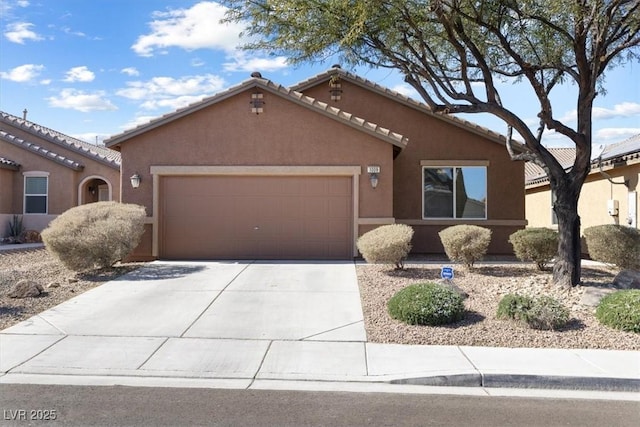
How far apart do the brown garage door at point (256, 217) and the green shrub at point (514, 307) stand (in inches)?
245

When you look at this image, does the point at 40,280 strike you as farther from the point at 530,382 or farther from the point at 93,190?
the point at 93,190

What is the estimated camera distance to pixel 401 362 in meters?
6.96

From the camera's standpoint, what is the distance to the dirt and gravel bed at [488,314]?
782 centimetres

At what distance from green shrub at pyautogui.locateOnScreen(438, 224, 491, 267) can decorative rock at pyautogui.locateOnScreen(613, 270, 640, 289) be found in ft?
8.82

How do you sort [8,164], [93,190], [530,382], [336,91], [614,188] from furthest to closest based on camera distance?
[93,190]
[8,164]
[336,91]
[614,188]
[530,382]

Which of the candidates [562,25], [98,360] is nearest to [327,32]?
[562,25]

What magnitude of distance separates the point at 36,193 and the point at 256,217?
11.8 m

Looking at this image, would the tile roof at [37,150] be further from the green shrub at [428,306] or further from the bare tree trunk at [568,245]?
the bare tree trunk at [568,245]

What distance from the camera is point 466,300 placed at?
32.6ft

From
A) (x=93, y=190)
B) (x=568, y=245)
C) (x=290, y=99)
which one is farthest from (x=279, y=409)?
(x=93, y=190)

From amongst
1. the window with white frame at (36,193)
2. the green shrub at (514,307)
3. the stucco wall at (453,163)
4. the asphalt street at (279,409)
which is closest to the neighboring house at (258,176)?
the stucco wall at (453,163)

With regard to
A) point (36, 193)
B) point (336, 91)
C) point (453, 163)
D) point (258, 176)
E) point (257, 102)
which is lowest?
point (36, 193)

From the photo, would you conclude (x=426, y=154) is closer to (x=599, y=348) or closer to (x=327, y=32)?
(x=327, y=32)

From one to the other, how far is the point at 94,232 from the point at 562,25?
36.0ft
